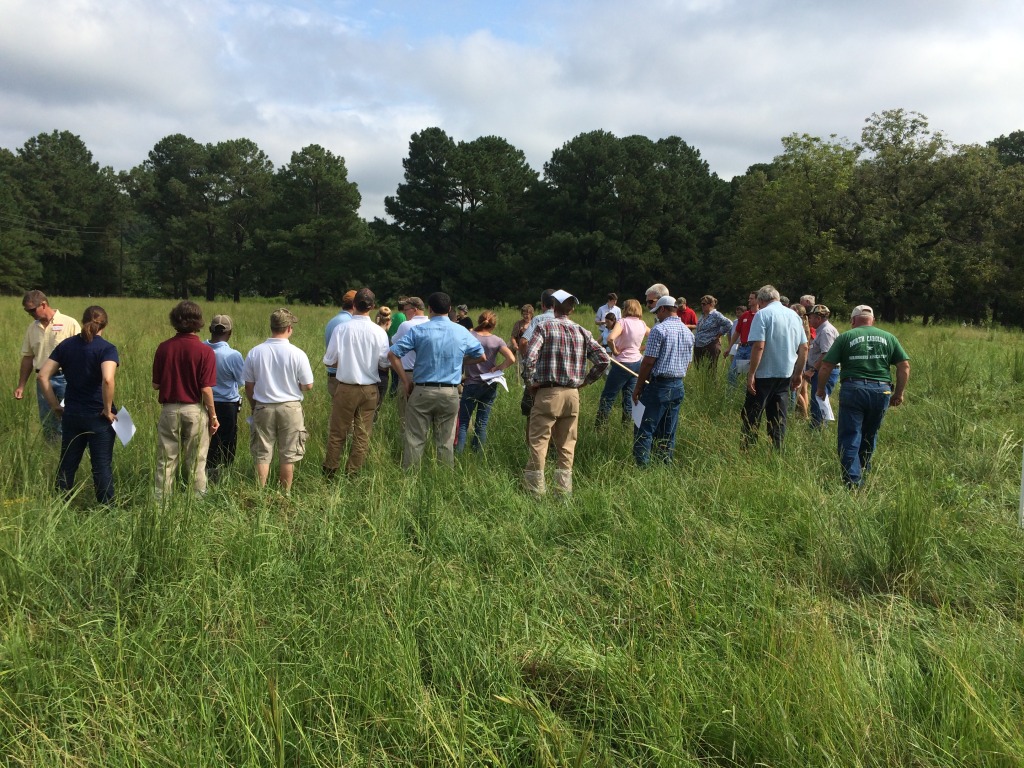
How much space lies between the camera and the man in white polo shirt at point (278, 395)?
6090 millimetres

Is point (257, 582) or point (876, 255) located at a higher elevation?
point (876, 255)

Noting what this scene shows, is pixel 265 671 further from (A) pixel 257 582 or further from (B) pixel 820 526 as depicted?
(B) pixel 820 526

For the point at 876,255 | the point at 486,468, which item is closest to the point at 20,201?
the point at 876,255

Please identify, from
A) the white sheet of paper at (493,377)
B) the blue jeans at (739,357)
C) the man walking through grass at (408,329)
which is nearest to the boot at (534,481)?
the white sheet of paper at (493,377)

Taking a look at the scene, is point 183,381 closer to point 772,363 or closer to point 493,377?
point 493,377

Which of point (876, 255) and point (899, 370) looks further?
point (876, 255)

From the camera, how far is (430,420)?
21.8 ft

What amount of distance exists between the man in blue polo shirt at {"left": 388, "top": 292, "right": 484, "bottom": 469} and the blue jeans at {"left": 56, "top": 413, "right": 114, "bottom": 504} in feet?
7.95

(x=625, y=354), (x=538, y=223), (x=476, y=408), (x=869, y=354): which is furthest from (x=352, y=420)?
(x=538, y=223)

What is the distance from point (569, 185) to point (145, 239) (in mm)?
38535

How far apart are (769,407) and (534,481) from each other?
2.99m

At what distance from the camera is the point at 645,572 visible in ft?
12.8

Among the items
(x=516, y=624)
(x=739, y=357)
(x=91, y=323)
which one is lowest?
(x=516, y=624)

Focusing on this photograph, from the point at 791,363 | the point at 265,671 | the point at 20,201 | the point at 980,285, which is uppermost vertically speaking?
the point at 20,201
